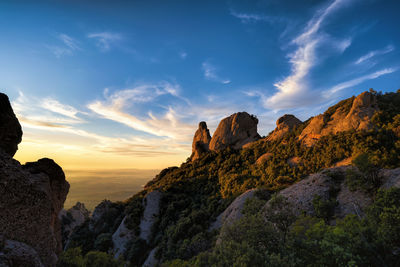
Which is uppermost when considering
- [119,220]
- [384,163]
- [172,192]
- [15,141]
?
[15,141]

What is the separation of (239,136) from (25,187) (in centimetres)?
7508

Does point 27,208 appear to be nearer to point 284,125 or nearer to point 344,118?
point 344,118

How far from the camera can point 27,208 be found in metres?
13.6

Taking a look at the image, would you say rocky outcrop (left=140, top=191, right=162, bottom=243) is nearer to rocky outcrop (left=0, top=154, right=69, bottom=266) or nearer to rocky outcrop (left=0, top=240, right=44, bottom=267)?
rocky outcrop (left=0, top=154, right=69, bottom=266)

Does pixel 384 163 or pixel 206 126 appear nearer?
pixel 384 163

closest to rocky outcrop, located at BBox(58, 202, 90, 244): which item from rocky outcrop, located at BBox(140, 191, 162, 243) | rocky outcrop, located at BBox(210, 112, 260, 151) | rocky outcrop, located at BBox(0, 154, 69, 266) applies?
rocky outcrop, located at BBox(140, 191, 162, 243)

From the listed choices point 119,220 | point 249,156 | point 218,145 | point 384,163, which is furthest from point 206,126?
point 384,163

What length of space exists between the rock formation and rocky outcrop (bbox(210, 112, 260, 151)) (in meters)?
69.8

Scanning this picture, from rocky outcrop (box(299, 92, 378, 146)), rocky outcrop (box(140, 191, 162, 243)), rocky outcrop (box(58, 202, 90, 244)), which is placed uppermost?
rocky outcrop (box(299, 92, 378, 146))

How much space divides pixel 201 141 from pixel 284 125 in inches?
1843

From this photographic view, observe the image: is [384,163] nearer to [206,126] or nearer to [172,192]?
[172,192]

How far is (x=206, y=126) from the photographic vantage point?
4215 inches

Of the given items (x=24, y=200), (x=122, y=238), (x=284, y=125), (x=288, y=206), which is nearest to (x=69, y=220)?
(x=122, y=238)

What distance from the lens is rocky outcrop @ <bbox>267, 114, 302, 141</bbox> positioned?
6319cm
